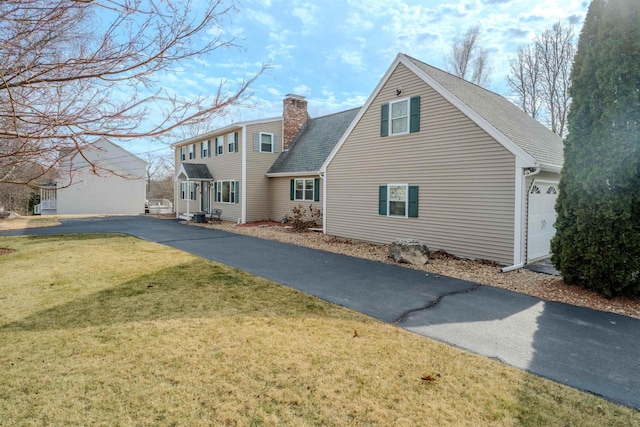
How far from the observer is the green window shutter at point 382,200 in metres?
11.7

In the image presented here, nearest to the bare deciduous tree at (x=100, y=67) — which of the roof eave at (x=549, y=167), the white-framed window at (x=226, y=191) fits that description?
the roof eave at (x=549, y=167)

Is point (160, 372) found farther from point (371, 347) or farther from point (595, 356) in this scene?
point (595, 356)

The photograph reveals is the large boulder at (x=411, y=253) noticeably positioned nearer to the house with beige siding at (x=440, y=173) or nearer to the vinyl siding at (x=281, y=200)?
the house with beige siding at (x=440, y=173)

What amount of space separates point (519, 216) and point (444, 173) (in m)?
2.39

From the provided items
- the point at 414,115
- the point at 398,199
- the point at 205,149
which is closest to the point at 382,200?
the point at 398,199

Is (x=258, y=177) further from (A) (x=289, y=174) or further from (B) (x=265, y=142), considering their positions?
(A) (x=289, y=174)

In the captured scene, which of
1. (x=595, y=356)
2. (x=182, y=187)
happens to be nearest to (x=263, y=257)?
(x=595, y=356)

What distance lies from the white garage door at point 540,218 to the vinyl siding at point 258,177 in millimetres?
13763

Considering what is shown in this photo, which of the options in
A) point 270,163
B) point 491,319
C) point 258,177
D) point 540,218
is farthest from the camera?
point 270,163

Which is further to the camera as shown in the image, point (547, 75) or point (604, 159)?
point (547, 75)

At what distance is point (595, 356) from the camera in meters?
4.17

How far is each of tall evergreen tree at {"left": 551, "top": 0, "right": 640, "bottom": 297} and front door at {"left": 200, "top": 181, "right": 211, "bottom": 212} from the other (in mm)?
20212

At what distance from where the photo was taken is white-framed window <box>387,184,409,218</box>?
11.1 meters

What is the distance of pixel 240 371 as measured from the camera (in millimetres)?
3492
